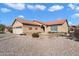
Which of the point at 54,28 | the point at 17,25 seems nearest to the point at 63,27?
the point at 54,28

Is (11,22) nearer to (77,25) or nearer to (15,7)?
(15,7)

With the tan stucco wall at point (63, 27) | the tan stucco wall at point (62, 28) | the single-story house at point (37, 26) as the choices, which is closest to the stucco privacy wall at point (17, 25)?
the single-story house at point (37, 26)

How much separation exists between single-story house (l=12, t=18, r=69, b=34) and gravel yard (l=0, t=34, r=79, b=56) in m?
0.27

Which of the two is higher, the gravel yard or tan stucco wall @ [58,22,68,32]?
tan stucco wall @ [58,22,68,32]

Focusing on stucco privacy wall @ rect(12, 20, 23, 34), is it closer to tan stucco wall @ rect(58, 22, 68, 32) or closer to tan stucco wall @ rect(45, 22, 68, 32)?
tan stucco wall @ rect(45, 22, 68, 32)

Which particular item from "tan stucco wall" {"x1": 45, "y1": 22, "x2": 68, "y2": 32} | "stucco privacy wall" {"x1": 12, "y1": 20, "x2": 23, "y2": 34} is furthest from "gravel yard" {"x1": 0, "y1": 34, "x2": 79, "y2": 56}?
"tan stucco wall" {"x1": 45, "y1": 22, "x2": 68, "y2": 32}

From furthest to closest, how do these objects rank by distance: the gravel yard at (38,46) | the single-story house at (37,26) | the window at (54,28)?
1. the window at (54,28)
2. the single-story house at (37,26)
3. the gravel yard at (38,46)

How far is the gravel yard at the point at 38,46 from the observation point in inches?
204

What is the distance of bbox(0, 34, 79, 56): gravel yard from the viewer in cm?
519

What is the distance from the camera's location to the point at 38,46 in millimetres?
5531

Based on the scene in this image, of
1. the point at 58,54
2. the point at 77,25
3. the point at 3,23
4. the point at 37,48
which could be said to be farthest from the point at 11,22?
the point at 77,25

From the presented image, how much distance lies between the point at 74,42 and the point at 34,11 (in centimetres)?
189

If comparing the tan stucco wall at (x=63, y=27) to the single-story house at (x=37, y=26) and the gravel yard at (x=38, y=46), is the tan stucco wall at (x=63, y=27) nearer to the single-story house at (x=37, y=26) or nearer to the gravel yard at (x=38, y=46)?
the single-story house at (x=37, y=26)

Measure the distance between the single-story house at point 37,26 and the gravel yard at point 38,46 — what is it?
269 mm
